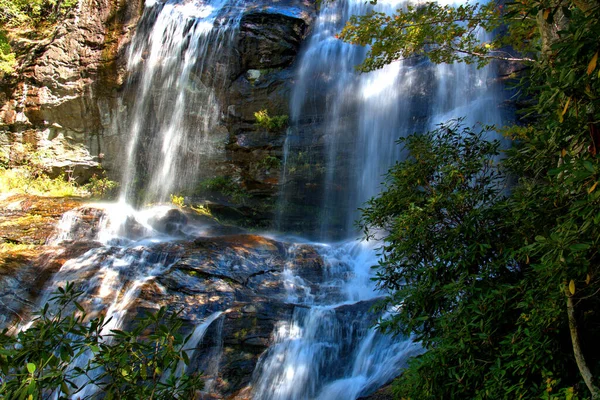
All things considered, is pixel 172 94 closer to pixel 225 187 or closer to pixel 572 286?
pixel 225 187

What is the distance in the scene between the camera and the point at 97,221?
1112 centimetres

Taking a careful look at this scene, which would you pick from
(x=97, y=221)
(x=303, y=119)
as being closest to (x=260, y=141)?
(x=303, y=119)

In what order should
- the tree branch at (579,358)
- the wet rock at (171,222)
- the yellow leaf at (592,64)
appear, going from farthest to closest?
the wet rock at (171,222), the tree branch at (579,358), the yellow leaf at (592,64)

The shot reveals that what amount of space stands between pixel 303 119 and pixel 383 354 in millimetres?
9205

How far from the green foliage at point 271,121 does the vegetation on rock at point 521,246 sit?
960cm

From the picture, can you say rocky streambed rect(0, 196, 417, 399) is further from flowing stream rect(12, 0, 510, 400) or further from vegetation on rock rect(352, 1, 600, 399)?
vegetation on rock rect(352, 1, 600, 399)

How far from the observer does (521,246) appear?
323cm

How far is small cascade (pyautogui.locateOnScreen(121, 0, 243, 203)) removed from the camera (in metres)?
14.9

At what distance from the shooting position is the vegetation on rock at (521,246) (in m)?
2.28

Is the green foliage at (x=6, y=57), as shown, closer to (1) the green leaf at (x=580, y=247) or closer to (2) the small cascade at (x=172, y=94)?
(2) the small cascade at (x=172, y=94)

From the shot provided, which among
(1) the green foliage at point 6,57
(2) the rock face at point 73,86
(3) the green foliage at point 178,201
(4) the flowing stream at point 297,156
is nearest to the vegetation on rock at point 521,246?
(4) the flowing stream at point 297,156

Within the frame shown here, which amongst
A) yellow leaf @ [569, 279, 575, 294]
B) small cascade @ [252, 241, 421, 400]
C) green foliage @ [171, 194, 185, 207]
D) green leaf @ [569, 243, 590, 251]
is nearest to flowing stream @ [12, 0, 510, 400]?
small cascade @ [252, 241, 421, 400]

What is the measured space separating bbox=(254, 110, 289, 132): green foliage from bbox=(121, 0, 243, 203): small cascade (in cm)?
177

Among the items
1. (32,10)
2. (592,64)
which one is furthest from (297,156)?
(32,10)
